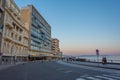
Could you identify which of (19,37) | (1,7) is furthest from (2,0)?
(19,37)

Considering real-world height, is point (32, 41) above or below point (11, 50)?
above

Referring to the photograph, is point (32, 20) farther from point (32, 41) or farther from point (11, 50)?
point (11, 50)

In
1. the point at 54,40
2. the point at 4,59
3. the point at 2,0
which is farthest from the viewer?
the point at 54,40

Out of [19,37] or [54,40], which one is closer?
[19,37]

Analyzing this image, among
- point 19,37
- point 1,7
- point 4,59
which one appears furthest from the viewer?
point 19,37

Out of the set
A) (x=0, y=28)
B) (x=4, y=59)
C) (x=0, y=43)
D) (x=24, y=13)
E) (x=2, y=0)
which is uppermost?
(x=24, y=13)

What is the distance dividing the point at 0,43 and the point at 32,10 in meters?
48.5

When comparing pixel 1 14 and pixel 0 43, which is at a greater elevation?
pixel 1 14

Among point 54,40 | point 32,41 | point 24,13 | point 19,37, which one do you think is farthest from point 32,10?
point 54,40

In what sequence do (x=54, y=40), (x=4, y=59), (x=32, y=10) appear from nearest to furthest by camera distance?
1. (x=4, y=59)
2. (x=32, y=10)
3. (x=54, y=40)

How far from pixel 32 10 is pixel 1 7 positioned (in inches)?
1884

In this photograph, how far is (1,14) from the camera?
1465 inches

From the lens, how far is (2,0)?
38188mm

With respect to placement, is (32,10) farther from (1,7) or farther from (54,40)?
(54,40)
